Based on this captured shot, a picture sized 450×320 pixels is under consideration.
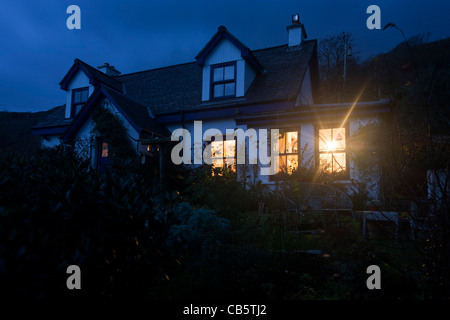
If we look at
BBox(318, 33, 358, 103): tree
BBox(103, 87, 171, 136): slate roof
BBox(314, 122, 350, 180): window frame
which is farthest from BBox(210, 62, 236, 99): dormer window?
Answer: BBox(318, 33, 358, 103): tree

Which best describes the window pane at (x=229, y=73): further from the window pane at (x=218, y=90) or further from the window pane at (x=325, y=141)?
the window pane at (x=325, y=141)

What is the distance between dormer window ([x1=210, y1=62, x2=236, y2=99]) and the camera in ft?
39.9

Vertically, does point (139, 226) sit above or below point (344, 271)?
above

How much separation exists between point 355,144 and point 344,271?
620 centimetres

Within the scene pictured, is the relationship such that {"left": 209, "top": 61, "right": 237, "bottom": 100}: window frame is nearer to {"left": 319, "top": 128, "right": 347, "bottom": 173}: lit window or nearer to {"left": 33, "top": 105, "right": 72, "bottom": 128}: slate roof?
{"left": 319, "top": 128, "right": 347, "bottom": 173}: lit window

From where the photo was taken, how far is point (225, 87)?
40.4ft

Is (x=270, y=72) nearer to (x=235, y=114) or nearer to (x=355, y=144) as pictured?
(x=235, y=114)

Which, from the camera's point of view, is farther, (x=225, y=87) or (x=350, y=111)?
(x=225, y=87)

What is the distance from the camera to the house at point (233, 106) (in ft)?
30.1

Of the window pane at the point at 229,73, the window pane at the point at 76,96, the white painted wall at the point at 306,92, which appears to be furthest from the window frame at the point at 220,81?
the window pane at the point at 76,96

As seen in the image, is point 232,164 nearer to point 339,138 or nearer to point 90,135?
point 339,138

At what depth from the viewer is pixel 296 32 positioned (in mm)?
13945

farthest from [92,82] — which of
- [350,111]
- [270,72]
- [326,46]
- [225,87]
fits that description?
[326,46]

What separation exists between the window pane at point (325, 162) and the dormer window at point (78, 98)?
11.5 metres
